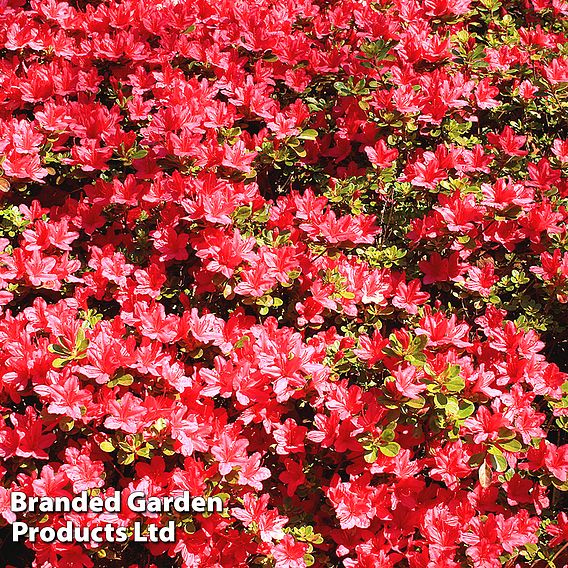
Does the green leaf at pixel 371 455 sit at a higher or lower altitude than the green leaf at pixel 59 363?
lower

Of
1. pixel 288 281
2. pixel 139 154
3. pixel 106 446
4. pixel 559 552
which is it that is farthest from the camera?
pixel 139 154

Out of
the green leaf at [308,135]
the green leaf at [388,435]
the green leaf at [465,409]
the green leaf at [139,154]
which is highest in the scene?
the green leaf at [308,135]

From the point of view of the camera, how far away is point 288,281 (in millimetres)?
2377

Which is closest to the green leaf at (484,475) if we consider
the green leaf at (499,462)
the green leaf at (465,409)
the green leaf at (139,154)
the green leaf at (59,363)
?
the green leaf at (499,462)

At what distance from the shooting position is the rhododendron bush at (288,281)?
6.86 feet

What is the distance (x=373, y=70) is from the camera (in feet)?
9.37

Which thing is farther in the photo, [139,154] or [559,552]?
[139,154]

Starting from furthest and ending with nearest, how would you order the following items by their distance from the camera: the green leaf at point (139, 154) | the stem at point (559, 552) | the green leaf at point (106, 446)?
1. the green leaf at point (139, 154)
2. the stem at point (559, 552)
3. the green leaf at point (106, 446)

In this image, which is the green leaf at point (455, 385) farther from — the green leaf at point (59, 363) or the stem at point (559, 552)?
the green leaf at point (59, 363)

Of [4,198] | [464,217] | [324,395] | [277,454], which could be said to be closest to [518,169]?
[464,217]

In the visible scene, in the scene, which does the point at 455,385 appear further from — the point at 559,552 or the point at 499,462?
the point at 559,552

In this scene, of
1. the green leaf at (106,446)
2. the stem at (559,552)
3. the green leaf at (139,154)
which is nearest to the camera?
the green leaf at (106,446)

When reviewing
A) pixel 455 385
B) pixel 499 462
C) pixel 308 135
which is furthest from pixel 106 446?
pixel 308 135

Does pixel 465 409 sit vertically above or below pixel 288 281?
below
